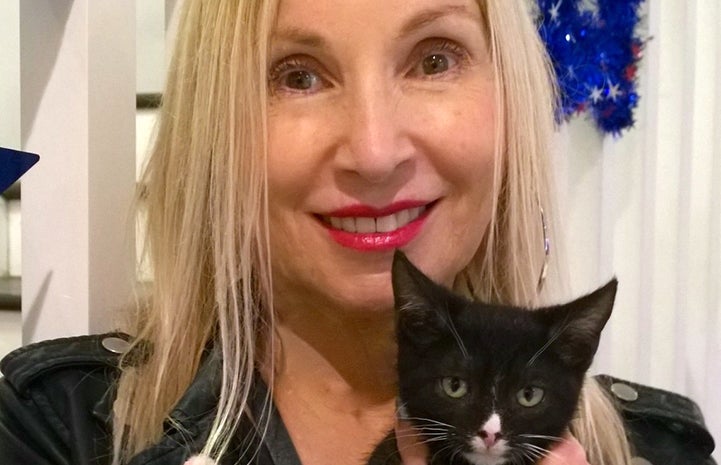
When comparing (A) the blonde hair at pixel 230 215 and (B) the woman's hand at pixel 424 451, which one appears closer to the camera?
(B) the woman's hand at pixel 424 451

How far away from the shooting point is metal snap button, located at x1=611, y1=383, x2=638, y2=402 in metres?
1.20

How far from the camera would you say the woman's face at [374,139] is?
90cm

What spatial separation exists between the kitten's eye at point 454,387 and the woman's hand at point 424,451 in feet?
0.29

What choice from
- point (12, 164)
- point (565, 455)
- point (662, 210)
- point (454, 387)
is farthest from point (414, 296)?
point (662, 210)

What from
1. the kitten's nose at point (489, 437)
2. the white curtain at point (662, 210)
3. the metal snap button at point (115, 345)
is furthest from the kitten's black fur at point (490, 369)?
the white curtain at point (662, 210)

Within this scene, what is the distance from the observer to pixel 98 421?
1.07 m

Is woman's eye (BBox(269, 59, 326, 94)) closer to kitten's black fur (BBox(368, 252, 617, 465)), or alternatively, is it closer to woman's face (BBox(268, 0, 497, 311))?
woman's face (BBox(268, 0, 497, 311))

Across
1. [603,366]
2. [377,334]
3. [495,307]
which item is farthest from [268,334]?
[603,366]

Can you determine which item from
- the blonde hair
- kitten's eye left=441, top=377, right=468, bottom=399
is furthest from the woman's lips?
kitten's eye left=441, top=377, right=468, bottom=399

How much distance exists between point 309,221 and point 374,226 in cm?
9

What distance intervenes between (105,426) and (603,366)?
150cm

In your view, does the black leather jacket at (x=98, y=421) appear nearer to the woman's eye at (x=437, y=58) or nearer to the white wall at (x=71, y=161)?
the white wall at (x=71, y=161)

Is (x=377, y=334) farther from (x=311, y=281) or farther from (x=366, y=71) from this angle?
(x=366, y=71)

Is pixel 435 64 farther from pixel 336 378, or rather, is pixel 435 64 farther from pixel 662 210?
pixel 662 210
